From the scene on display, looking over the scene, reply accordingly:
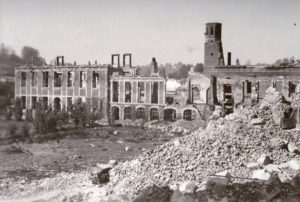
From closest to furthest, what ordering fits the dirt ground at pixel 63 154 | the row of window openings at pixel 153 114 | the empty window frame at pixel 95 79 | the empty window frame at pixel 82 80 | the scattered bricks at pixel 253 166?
the scattered bricks at pixel 253 166
the dirt ground at pixel 63 154
the row of window openings at pixel 153 114
the empty window frame at pixel 95 79
the empty window frame at pixel 82 80

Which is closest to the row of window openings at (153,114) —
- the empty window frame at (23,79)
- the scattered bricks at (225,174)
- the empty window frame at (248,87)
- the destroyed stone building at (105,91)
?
the destroyed stone building at (105,91)

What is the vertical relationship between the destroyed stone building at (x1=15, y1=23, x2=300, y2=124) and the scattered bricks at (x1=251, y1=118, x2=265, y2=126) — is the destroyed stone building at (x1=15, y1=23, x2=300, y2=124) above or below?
above

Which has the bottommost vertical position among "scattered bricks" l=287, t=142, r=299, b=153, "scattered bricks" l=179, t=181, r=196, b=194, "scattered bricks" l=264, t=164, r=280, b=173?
"scattered bricks" l=179, t=181, r=196, b=194

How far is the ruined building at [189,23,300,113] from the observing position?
2828 cm

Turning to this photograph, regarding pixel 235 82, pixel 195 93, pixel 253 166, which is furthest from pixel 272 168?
pixel 195 93

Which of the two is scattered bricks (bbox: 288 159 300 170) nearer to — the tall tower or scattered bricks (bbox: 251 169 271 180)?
scattered bricks (bbox: 251 169 271 180)

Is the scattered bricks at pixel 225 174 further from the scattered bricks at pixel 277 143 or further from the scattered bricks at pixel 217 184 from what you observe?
the scattered bricks at pixel 277 143

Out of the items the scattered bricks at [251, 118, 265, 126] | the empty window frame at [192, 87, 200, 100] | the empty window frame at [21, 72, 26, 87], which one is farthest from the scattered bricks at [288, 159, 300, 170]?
the empty window frame at [21, 72, 26, 87]

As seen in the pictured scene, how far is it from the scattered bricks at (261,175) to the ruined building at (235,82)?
1786 cm

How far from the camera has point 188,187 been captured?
35.2 ft

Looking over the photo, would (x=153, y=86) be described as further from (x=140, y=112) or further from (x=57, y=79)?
(x=57, y=79)

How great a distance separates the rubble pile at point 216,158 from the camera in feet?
37.8

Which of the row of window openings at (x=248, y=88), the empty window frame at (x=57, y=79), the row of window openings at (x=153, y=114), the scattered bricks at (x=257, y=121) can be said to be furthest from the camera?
the empty window frame at (x=57, y=79)

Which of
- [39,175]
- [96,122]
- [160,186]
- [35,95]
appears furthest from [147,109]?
[160,186]
